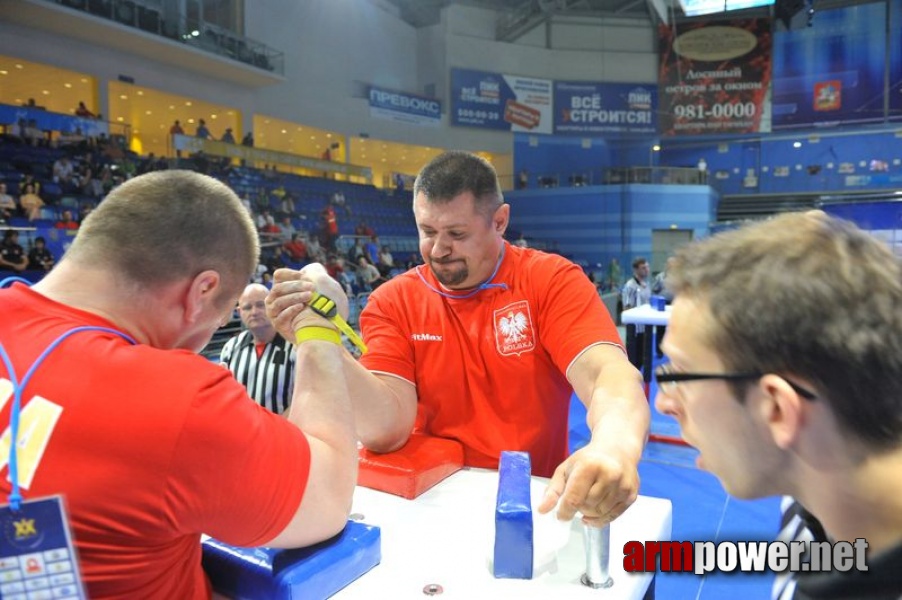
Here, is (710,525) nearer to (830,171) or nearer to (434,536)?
(434,536)

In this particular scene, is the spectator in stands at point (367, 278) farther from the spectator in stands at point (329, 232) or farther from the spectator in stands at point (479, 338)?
the spectator in stands at point (479, 338)

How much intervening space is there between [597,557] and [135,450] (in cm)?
68

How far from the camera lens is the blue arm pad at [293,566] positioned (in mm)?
862

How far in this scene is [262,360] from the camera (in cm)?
312

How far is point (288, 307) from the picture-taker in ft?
3.94

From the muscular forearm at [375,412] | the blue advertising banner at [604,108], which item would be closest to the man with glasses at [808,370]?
the muscular forearm at [375,412]

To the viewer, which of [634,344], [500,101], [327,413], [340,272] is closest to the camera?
[327,413]

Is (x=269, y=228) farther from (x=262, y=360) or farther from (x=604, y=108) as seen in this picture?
(x=604, y=108)

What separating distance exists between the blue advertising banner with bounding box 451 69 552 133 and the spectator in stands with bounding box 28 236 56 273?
1336 cm

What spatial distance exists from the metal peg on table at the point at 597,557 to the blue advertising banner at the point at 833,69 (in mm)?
20535

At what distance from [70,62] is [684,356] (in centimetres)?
1322

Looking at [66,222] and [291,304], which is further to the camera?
[66,222]

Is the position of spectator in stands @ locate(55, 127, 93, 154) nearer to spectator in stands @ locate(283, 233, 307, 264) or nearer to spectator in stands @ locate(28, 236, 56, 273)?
spectator in stands @ locate(28, 236, 56, 273)

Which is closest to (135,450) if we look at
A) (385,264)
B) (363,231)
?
(385,264)
